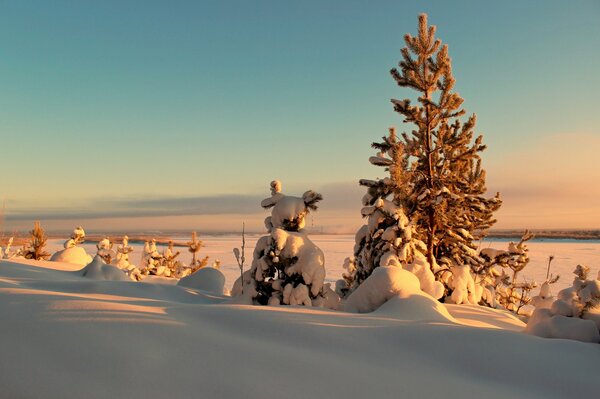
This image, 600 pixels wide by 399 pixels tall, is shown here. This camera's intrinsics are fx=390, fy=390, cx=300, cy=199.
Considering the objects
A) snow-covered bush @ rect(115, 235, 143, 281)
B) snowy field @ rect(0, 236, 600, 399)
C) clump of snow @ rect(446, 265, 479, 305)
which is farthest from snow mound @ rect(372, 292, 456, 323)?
snow-covered bush @ rect(115, 235, 143, 281)

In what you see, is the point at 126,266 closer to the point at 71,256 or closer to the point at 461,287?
the point at 71,256

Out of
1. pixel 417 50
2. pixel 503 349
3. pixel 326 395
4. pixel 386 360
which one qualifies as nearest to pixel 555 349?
pixel 503 349

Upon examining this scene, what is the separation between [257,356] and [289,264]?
5123mm

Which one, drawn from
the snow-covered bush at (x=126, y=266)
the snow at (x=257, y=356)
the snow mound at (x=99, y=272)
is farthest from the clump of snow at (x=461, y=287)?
the snow-covered bush at (x=126, y=266)

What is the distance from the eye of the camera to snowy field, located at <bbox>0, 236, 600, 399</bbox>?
290cm

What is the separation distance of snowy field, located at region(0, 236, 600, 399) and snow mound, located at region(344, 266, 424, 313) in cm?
160

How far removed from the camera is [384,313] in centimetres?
558

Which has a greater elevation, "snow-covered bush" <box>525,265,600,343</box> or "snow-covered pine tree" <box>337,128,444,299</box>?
"snow-covered pine tree" <box>337,128,444,299</box>

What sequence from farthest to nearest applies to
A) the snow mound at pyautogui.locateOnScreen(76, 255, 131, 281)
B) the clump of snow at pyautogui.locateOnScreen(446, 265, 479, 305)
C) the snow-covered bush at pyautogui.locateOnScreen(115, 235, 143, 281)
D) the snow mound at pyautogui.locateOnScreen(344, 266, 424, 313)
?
1. the snow-covered bush at pyautogui.locateOnScreen(115, 235, 143, 281)
2. the snow mound at pyautogui.locateOnScreen(76, 255, 131, 281)
3. the clump of snow at pyautogui.locateOnScreen(446, 265, 479, 305)
4. the snow mound at pyautogui.locateOnScreen(344, 266, 424, 313)

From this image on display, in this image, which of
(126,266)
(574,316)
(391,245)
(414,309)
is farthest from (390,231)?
(126,266)

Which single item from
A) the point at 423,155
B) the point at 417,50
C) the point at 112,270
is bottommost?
the point at 112,270

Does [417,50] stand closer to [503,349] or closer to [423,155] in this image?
[423,155]

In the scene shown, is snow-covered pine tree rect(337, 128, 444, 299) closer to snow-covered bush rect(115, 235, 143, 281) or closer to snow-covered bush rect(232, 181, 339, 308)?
snow-covered bush rect(232, 181, 339, 308)

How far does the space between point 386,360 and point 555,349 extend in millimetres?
2027
